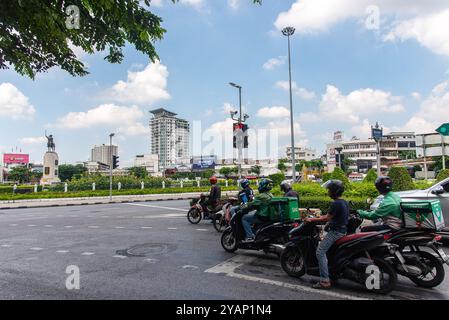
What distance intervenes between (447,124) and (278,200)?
31.6ft

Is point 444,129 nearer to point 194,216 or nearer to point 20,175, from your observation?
point 194,216

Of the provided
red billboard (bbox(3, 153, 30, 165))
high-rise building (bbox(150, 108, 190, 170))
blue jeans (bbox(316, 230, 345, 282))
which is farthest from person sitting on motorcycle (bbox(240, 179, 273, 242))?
high-rise building (bbox(150, 108, 190, 170))

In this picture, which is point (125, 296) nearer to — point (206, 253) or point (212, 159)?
point (206, 253)

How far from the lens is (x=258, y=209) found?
6.64m

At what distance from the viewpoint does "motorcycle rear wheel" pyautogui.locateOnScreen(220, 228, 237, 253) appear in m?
6.99

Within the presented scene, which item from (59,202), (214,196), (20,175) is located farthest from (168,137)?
(214,196)

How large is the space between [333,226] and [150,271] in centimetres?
321

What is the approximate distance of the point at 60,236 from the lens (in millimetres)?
9500

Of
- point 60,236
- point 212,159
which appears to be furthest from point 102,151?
point 60,236

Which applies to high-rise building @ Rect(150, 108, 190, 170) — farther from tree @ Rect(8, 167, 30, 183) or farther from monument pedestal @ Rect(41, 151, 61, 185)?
monument pedestal @ Rect(41, 151, 61, 185)

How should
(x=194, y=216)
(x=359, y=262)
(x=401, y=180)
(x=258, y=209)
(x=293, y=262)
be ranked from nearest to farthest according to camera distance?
(x=359, y=262) < (x=293, y=262) < (x=258, y=209) < (x=194, y=216) < (x=401, y=180)

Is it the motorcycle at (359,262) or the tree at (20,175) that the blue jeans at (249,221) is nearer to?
the motorcycle at (359,262)

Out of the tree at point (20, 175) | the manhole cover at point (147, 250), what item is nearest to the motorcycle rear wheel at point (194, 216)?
the manhole cover at point (147, 250)

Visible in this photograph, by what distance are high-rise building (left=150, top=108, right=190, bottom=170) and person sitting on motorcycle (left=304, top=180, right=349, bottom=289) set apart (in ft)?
445
